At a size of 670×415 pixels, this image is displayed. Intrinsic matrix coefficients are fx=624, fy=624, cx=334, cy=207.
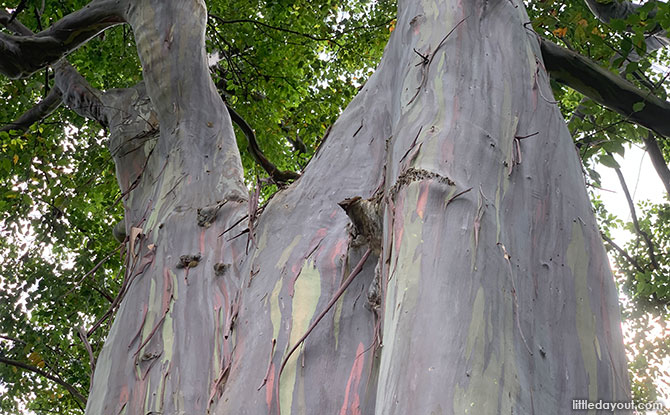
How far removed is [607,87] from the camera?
2.98 meters

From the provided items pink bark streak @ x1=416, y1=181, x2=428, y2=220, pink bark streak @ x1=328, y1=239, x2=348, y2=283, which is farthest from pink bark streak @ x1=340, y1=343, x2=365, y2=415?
pink bark streak @ x1=416, y1=181, x2=428, y2=220

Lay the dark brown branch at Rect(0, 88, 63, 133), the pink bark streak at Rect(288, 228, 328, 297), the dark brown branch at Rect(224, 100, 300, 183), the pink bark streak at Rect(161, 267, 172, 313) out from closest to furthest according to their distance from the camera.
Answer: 1. the pink bark streak at Rect(288, 228, 328, 297)
2. the pink bark streak at Rect(161, 267, 172, 313)
3. the dark brown branch at Rect(224, 100, 300, 183)
4. the dark brown branch at Rect(0, 88, 63, 133)

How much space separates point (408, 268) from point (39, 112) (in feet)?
16.1

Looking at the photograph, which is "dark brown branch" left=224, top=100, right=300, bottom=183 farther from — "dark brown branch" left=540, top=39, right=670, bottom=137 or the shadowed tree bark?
"dark brown branch" left=540, top=39, right=670, bottom=137

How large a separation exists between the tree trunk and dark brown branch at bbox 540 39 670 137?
0.36 meters

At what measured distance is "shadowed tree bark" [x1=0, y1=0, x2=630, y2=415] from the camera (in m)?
1.51

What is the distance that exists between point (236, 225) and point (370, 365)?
1270 millimetres

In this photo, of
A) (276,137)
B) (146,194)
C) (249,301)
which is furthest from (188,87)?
(276,137)

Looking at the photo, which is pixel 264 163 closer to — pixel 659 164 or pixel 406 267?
pixel 406 267

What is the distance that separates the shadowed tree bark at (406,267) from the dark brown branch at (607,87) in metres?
0.35

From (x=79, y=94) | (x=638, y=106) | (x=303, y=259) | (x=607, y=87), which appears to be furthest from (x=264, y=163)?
(x=638, y=106)

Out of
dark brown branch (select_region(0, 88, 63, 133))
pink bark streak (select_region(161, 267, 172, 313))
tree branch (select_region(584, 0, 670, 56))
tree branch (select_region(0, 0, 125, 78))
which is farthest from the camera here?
dark brown branch (select_region(0, 88, 63, 133))

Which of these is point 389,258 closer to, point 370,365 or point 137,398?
point 370,365

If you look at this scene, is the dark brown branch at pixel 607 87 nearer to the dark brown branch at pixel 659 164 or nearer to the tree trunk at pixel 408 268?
the tree trunk at pixel 408 268
